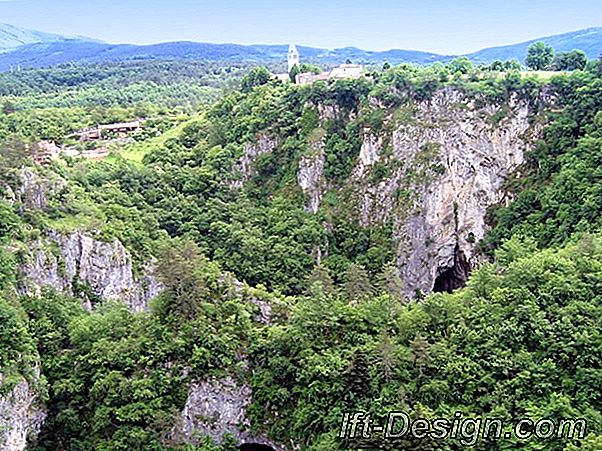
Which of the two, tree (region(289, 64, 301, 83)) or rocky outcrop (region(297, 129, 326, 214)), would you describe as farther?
tree (region(289, 64, 301, 83))

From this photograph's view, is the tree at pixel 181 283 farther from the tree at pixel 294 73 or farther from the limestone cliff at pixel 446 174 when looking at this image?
the tree at pixel 294 73

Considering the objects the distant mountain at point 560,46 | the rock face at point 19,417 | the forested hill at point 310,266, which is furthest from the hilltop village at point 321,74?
the distant mountain at point 560,46

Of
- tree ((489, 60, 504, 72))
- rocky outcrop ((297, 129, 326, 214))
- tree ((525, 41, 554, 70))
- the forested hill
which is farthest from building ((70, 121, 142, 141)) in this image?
tree ((525, 41, 554, 70))

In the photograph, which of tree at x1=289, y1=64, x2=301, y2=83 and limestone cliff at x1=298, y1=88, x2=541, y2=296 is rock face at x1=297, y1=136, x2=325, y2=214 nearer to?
limestone cliff at x1=298, y1=88, x2=541, y2=296

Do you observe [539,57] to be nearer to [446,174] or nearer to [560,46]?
[446,174]

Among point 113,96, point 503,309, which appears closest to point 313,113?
point 503,309

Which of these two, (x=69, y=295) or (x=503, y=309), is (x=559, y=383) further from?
(x=69, y=295)

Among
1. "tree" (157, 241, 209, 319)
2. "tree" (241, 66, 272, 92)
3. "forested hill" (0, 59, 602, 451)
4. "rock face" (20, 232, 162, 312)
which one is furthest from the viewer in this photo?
"tree" (241, 66, 272, 92)

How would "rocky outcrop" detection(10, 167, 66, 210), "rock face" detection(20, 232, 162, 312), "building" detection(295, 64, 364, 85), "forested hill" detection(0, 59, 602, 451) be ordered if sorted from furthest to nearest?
"building" detection(295, 64, 364, 85) → "rocky outcrop" detection(10, 167, 66, 210) → "rock face" detection(20, 232, 162, 312) → "forested hill" detection(0, 59, 602, 451)
